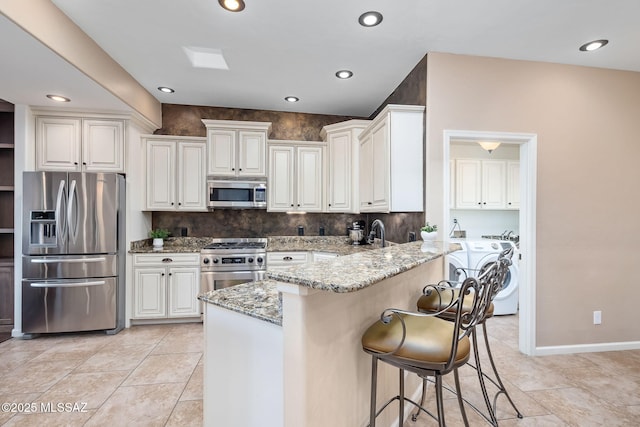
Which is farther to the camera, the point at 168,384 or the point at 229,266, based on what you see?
the point at 229,266

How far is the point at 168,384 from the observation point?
2.21 m

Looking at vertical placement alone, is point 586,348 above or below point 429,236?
below

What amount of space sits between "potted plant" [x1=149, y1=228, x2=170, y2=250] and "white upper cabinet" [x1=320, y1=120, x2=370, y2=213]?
2.20m

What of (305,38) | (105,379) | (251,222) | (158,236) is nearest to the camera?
(105,379)

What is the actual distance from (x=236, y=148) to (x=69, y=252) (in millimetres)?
2145

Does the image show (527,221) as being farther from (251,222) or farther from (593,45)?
(251,222)

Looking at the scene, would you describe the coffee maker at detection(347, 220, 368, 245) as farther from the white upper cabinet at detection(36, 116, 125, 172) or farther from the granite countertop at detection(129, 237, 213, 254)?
the white upper cabinet at detection(36, 116, 125, 172)

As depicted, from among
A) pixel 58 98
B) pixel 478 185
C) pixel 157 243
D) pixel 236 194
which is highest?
pixel 58 98

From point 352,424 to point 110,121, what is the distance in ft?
12.7

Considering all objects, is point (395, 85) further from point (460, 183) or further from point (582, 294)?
point (582, 294)

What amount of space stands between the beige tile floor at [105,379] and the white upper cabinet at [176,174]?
5.18 feet

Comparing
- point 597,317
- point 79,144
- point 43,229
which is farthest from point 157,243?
point 597,317

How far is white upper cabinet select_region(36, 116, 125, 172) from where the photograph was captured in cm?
322

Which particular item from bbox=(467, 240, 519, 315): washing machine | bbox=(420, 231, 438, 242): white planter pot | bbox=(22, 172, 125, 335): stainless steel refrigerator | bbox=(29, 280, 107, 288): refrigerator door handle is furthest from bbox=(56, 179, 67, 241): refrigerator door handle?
bbox=(467, 240, 519, 315): washing machine
